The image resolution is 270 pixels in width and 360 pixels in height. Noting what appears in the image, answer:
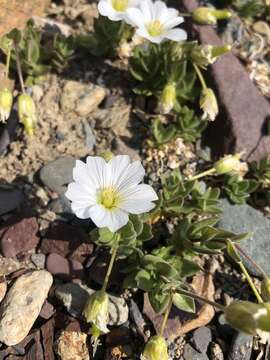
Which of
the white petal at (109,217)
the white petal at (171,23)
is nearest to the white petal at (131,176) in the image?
the white petal at (109,217)

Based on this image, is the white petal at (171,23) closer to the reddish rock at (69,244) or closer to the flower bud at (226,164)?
the flower bud at (226,164)

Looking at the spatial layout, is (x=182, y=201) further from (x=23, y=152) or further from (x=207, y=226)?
(x=23, y=152)

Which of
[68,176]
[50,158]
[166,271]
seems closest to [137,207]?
[166,271]

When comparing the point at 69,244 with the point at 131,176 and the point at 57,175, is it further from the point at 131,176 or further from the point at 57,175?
the point at 131,176

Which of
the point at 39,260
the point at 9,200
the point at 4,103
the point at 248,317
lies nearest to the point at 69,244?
the point at 39,260

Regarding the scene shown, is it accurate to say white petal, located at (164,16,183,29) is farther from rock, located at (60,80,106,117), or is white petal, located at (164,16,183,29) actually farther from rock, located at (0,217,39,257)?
rock, located at (0,217,39,257)

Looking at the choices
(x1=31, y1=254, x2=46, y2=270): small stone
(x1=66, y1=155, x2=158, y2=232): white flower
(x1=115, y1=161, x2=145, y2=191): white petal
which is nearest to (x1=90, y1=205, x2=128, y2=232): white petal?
(x1=66, y1=155, x2=158, y2=232): white flower

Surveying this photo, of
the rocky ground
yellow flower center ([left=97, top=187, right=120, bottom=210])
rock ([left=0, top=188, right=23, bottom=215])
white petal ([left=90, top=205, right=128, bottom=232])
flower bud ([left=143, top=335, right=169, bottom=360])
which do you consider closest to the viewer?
white petal ([left=90, top=205, right=128, bottom=232])
